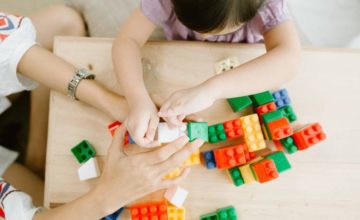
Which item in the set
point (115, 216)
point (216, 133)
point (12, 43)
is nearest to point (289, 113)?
point (216, 133)

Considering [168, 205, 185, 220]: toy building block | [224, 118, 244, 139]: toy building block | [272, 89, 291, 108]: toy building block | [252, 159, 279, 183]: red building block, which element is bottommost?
[168, 205, 185, 220]: toy building block

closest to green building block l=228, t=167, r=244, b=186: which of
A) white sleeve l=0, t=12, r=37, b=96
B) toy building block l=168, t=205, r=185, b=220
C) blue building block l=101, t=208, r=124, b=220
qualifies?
toy building block l=168, t=205, r=185, b=220

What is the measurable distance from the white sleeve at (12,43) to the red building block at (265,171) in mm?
524

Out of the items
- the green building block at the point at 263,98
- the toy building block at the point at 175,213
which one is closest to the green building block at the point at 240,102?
the green building block at the point at 263,98

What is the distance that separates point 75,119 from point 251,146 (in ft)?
1.17

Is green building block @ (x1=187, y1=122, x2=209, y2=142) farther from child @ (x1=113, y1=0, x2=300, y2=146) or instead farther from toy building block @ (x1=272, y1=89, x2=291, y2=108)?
toy building block @ (x1=272, y1=89, x2=291, y2=108)

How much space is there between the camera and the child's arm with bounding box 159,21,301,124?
0.63 metres

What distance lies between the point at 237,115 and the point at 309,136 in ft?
0.47

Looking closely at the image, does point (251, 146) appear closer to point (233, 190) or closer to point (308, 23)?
point (233, 190)

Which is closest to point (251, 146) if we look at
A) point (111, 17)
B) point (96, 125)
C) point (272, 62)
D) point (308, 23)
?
point (272, 62)

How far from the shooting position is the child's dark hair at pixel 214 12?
0.50m

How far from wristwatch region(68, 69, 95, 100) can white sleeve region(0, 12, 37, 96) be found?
0.12 m

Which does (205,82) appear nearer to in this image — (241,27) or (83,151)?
(241,27)

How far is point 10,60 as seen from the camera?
0.70 m
